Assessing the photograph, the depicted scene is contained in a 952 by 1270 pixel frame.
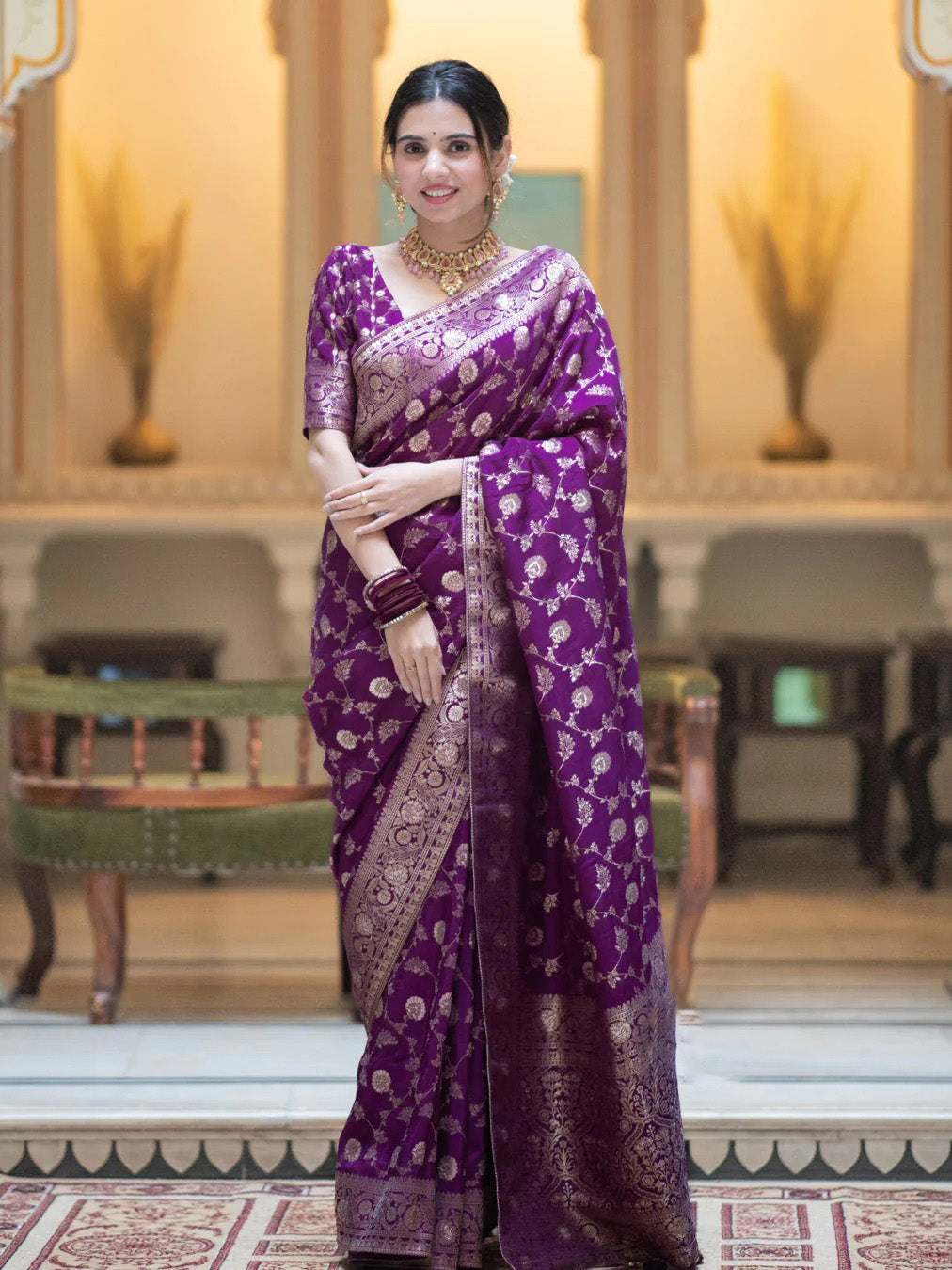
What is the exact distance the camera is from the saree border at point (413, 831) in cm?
242

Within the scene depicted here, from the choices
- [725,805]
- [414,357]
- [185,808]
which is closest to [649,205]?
[725,805]

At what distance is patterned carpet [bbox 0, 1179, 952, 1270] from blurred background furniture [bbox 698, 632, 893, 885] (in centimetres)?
238

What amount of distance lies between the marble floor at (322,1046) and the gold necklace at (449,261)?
134 centimetres

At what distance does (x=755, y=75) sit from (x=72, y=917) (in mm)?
3252

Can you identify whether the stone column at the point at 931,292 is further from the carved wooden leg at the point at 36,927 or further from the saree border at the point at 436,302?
the saree border at the point at 436,302

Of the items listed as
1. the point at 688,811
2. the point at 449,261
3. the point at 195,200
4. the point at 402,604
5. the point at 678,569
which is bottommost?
the point at 688,811

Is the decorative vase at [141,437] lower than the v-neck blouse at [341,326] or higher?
higher

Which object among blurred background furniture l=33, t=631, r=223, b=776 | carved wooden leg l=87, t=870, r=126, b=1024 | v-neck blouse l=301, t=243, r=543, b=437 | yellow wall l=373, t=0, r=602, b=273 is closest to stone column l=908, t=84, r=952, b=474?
yellow wall l=373, t=0, r=602, b=273

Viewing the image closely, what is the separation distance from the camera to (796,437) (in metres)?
5.69

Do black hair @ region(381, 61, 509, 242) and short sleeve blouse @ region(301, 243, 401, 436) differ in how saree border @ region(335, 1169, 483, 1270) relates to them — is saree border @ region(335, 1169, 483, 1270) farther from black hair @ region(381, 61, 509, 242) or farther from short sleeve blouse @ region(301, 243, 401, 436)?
black hair @ region(381, 61, 509, 242)

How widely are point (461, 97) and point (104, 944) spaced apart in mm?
1896

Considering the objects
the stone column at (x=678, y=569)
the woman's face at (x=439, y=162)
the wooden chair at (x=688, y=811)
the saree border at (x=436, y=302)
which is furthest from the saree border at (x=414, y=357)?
the stone column at (x=678, y=569)

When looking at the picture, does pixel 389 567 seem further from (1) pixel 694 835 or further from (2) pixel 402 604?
(1) pixel 694 835

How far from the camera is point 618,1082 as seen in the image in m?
2.42
